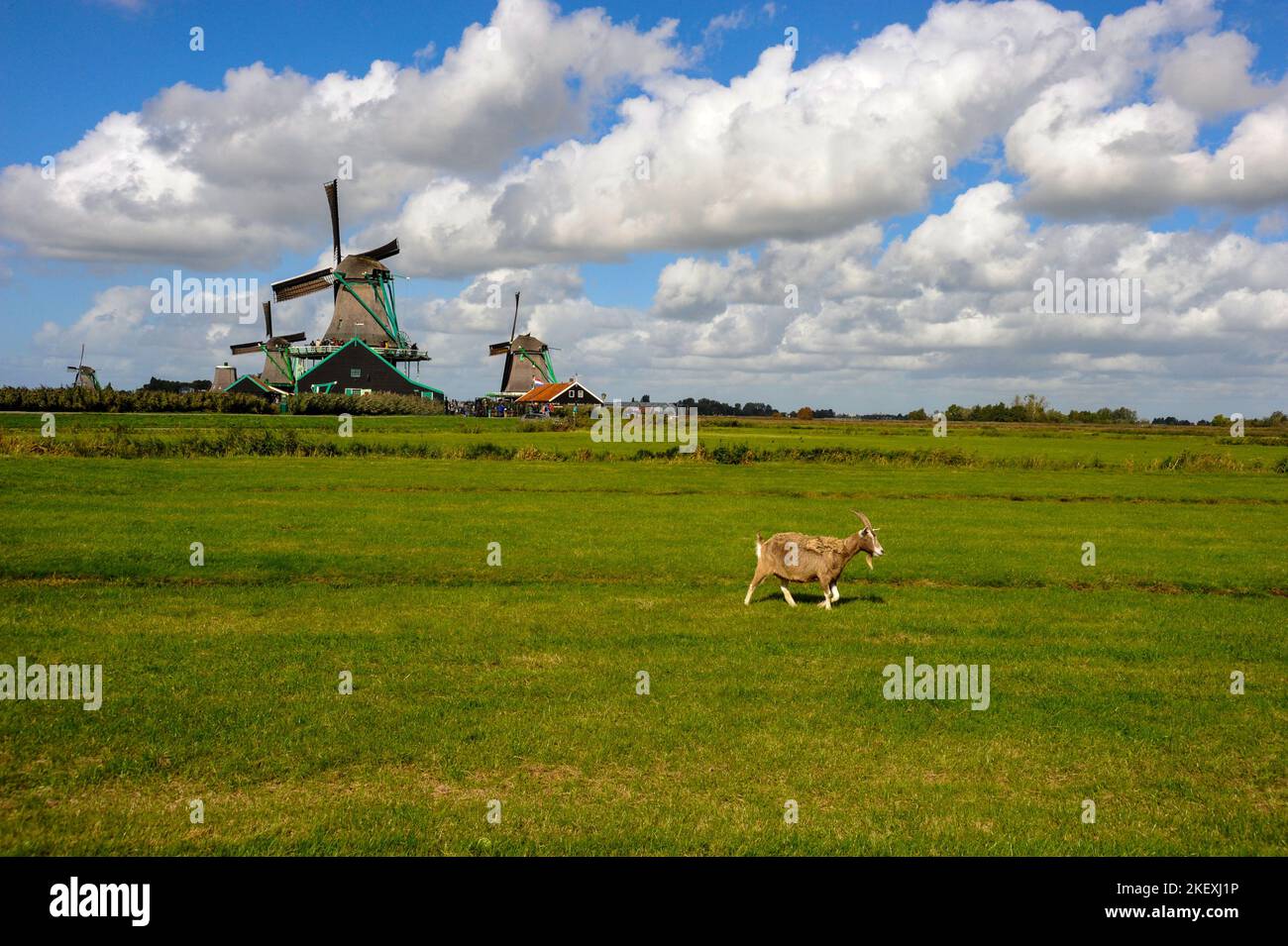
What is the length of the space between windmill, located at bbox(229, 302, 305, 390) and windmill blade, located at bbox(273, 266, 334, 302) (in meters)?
7.35

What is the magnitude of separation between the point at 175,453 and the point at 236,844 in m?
53.0

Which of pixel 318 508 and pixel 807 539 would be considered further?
pixel 318 508

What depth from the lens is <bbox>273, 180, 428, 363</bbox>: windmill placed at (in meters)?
114

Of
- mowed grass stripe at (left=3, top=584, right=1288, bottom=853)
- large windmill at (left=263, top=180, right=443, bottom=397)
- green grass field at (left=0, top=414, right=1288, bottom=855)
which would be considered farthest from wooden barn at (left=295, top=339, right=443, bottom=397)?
mowed grass stripe at (left=3, top=584, right=1288, bottom=853)

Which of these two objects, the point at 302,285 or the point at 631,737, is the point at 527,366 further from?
the point at 631,737

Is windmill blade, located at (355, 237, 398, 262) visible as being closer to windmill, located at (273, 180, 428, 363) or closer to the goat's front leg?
windmill, located at (273, 180, 428, 363)

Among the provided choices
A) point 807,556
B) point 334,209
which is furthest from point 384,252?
point 807,556

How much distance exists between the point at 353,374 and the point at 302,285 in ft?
72.6

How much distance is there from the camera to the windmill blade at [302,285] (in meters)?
119

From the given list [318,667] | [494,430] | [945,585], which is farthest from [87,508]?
[494,430]

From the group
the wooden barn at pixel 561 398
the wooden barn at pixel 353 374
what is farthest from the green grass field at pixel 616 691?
the wooden barn at pixel 561 398

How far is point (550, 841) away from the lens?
Answer: 7.87 m
